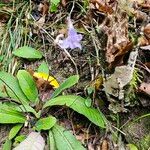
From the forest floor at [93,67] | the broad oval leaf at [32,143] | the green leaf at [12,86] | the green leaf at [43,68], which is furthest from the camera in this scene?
the green leaf at [43,68]

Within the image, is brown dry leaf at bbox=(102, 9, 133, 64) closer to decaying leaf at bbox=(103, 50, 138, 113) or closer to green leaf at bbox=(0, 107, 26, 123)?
decaying leaf at bbox=(103, 50, 138, 113)

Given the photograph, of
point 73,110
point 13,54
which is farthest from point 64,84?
point 13,54

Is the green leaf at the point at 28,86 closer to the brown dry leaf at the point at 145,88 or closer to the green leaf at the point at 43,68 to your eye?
the green leaf at the point at 43,68

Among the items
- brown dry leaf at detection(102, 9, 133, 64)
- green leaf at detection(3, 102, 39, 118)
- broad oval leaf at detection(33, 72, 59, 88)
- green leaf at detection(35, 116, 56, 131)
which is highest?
brown dry leaf at detection(102, 9, 133, 64)

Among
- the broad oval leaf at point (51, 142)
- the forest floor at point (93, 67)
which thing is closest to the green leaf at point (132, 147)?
the forest floor at point (93, 67)

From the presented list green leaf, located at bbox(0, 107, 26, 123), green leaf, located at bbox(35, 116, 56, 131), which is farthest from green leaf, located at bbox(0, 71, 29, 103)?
green leaf, located at bbox(35, 116, 56, 131)

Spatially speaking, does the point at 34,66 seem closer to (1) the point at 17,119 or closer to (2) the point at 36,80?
(2) the point at 36,80
